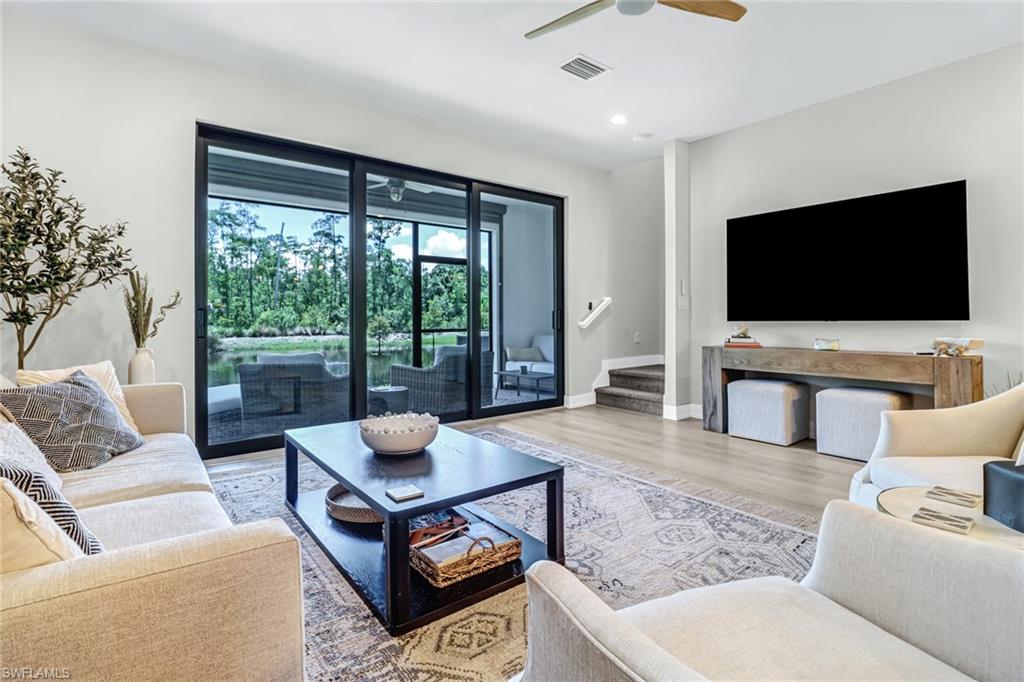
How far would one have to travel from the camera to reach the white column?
511 cm

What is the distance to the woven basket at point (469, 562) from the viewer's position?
1813 mm

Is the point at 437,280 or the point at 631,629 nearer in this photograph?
the point at 631,629

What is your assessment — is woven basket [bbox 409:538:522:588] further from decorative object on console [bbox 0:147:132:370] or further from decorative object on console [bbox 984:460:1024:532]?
decorative object on console [bbox 0:147:132:370]

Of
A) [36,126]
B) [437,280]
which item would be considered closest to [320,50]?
[36,126]

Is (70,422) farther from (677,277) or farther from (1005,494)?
(677,277)

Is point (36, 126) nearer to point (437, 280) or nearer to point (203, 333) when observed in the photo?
point (203, 333)

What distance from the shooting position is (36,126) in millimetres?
3002

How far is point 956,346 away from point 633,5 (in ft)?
9.82

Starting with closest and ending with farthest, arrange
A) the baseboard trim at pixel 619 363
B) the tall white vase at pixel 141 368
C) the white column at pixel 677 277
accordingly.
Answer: the tall white vase at pixel 141 368, the white column at pixel 677 277, the baseboard trim at pixel 619 363

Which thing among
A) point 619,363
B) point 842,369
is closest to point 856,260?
point 842,369

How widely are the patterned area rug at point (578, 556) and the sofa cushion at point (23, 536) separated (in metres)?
0.82

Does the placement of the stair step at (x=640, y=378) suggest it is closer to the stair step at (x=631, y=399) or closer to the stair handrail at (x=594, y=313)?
the stair step at (x=631, y=399)

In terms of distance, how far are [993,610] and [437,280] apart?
14.1ft

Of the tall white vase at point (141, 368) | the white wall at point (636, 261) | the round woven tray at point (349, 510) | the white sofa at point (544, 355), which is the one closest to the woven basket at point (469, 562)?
the round woven tray at point (349, 510)
